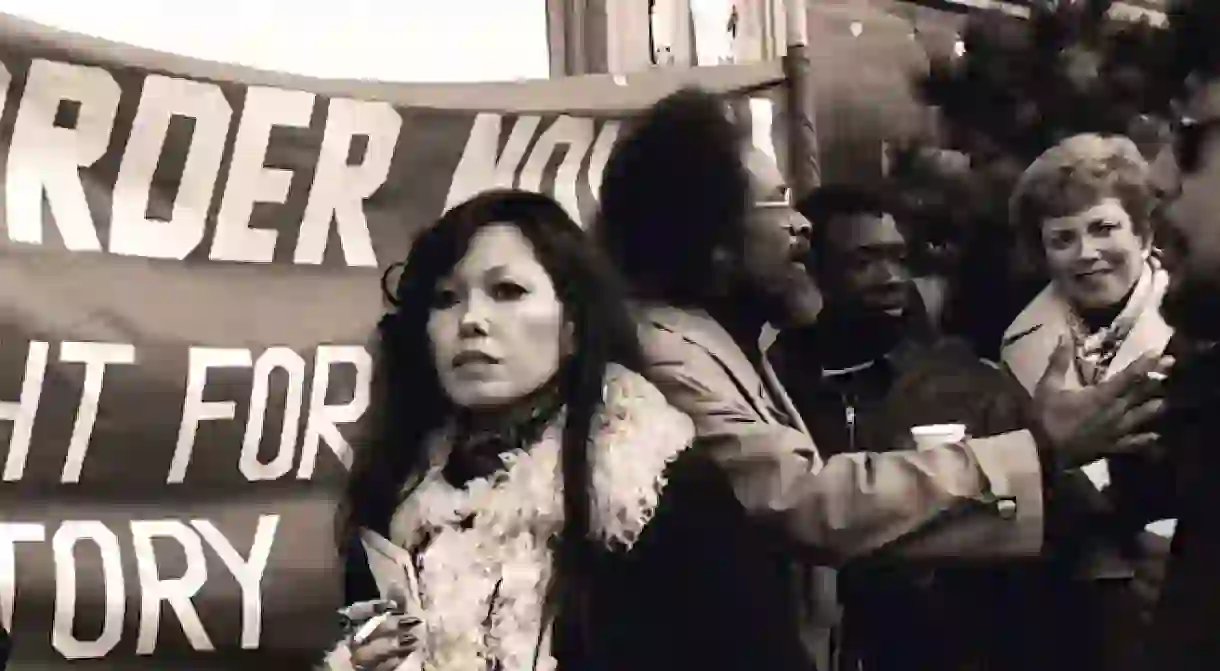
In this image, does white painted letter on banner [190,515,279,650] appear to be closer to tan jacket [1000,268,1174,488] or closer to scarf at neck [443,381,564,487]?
scarf at neck [443,381,564,487]

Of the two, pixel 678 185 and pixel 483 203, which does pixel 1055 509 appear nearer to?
pixel 678 185

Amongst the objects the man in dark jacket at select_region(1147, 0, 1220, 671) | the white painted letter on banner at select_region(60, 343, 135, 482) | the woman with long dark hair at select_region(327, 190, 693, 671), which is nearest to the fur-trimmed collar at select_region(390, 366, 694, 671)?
the woman with long dark hair at select_region(327, 190, 693, 671)

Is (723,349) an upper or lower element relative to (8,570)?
upper

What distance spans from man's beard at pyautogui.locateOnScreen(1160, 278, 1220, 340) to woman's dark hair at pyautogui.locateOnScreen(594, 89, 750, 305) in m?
0.33

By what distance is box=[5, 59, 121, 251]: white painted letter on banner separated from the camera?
88 cm

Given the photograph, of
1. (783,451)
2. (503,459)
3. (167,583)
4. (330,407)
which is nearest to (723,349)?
(783,451)

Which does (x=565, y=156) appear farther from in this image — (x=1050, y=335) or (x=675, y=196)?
(x=1050, y=335)

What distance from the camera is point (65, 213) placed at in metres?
0.89

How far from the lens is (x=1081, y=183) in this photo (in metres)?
0.91

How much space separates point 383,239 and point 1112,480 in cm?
57

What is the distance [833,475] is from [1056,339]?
7.6 inches

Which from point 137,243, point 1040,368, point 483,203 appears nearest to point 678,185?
point 483,203

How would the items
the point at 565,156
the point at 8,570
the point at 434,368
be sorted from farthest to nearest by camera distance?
the point at 565,156 → the point at 434,368 → the point at 8,570

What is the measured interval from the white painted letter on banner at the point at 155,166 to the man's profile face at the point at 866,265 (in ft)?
1.60
